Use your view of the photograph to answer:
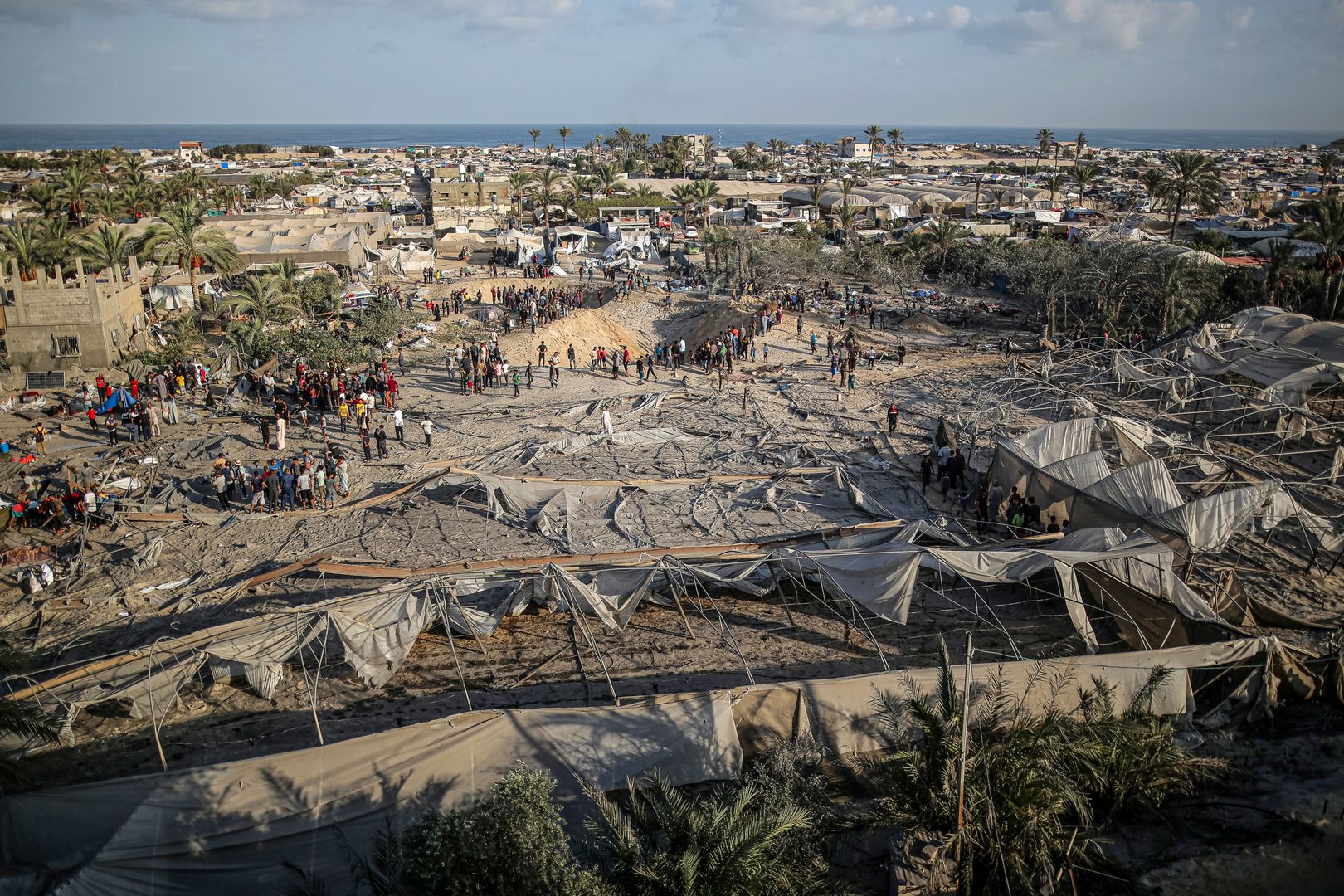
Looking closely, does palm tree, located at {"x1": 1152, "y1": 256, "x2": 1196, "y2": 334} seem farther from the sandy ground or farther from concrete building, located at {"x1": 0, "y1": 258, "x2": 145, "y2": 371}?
concrete building, located at {"x1": 0, "y1": 258, "x2": 145, "y2": 371}

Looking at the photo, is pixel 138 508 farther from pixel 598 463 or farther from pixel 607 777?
pixel 607 777

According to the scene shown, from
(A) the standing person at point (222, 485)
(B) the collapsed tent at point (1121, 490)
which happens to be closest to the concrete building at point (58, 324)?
(A) the standing person at point (222, 485)

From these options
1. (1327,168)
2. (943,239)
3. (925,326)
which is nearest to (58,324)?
(925,326)

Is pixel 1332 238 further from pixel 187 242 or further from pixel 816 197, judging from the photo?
pixel 187 242

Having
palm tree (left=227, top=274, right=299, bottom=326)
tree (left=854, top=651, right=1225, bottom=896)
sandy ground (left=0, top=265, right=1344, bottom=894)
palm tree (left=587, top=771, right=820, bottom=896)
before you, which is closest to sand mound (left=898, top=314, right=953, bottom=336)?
sandy ground (left=0, top=265, right=1344, bottom=894)

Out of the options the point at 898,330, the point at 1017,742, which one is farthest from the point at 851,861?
the point at 898,330

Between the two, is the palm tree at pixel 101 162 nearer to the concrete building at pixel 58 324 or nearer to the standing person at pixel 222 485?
the concrete building at pixel 58 324
